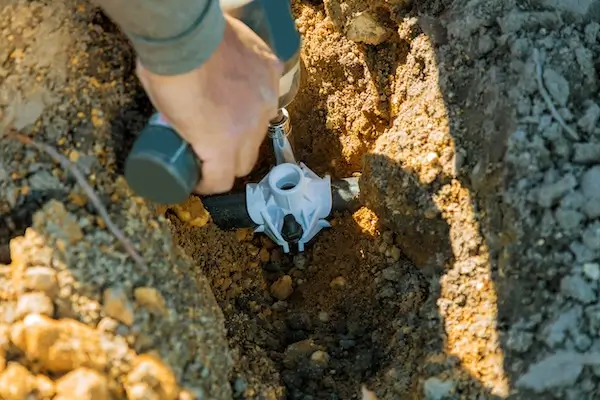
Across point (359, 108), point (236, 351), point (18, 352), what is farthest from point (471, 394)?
point (359, 108)

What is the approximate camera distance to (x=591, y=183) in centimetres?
119

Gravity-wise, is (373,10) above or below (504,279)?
above

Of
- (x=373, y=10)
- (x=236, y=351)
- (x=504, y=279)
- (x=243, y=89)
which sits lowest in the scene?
(x=236, y=351)

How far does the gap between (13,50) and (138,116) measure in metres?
0.25

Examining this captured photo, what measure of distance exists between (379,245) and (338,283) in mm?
155

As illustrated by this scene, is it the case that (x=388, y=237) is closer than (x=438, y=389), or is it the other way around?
(x=438, y=389)

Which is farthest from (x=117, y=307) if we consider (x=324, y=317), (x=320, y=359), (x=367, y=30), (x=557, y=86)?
(x=367, y=30)

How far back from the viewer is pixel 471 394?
1.20m

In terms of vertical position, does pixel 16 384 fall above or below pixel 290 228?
above

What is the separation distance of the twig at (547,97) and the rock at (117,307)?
32.1 inches

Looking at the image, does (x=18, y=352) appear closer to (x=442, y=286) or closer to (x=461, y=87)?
(x=442, y=286)

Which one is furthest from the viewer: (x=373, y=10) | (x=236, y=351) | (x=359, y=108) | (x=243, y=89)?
(x=359, y=108)

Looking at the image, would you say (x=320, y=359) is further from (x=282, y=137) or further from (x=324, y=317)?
(x=282, y=137)

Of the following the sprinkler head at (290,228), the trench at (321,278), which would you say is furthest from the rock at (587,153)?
the sprinkler head at (290,228)
